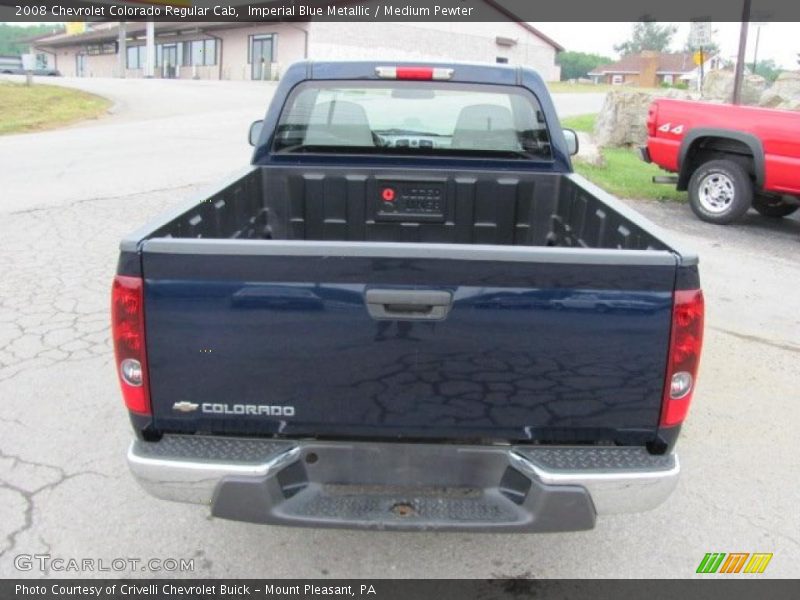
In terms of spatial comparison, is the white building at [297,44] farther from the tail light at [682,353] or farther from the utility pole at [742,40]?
the tail light at [682,353]

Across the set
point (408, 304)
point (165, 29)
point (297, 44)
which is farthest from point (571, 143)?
point (165, 29)

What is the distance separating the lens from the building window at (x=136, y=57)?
54.0 m

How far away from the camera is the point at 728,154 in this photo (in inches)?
358

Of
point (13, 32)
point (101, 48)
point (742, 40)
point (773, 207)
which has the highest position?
point (13, 32)

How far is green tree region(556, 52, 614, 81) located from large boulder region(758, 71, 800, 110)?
10385 centimetres

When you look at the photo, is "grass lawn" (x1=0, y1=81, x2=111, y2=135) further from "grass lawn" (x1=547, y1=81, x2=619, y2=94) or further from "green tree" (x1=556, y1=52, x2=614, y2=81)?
"green tree" (x1=556, y1=52, x2=614, y2=81)

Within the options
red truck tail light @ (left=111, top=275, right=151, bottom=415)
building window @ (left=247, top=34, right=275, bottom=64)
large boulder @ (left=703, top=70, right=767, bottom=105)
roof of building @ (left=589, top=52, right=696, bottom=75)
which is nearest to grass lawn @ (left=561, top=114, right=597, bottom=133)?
large boulder @ (left=703, top=70, right=767, bottom=105)

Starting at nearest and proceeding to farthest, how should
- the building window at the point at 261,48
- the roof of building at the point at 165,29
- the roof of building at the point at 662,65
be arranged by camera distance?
1. the building window at the point at 261,48
2. the roof of building at the point at 165,29
3. the roof of building at the point at 662,65

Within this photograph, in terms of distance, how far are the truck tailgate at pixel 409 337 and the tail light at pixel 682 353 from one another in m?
0.03

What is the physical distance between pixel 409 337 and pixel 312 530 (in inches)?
51.0

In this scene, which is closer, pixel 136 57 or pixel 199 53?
pixel 199 53

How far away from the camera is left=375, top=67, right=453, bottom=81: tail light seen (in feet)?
13.5

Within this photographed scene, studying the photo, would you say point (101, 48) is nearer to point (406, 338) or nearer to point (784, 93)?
point (784, 93)

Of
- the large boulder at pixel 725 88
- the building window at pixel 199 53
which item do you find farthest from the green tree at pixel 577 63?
the large boulder at pixel 725 88
